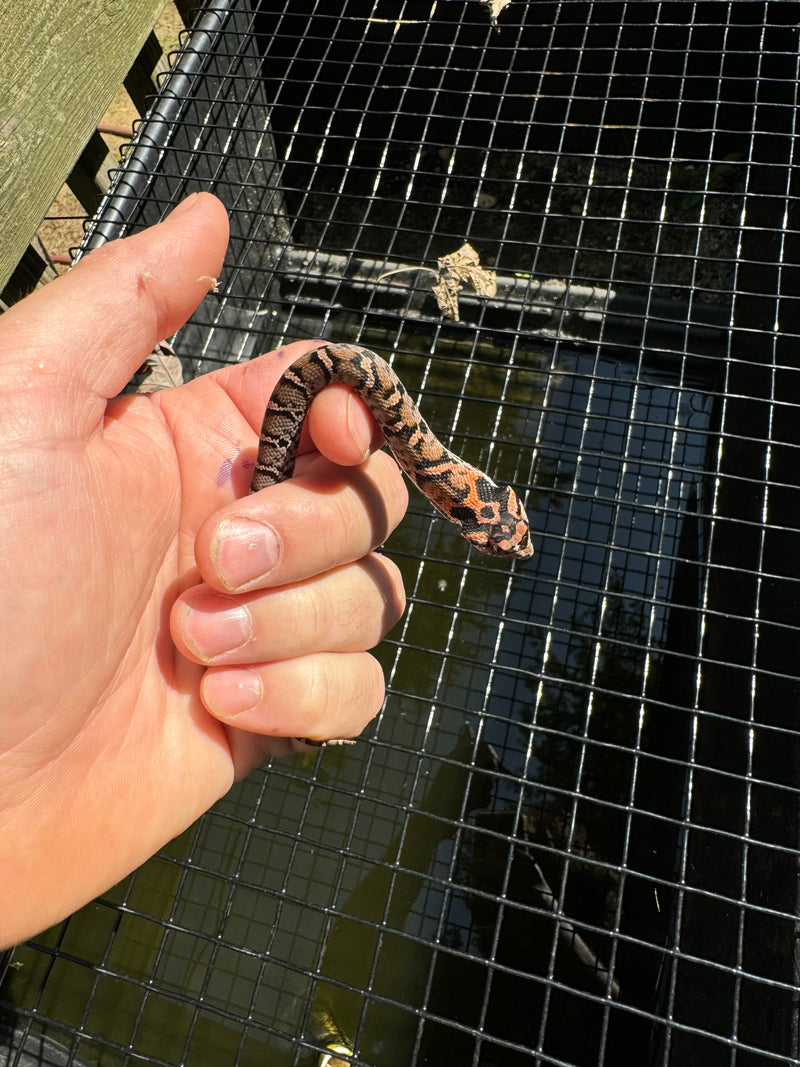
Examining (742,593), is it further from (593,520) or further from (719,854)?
(719,854)

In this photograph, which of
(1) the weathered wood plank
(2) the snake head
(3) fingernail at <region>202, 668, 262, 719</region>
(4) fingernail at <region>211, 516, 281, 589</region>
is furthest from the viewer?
(2) the snake head

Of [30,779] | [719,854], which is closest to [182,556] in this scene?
[30,779]

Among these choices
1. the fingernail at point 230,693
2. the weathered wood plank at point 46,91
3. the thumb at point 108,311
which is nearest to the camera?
the thumb at point 108,311

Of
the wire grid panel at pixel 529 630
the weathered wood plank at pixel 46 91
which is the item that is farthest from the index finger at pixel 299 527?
the weathered wood plank at pixel 46 91

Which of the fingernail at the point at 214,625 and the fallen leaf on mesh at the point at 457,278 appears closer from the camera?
the fingernail at the point at 214,625

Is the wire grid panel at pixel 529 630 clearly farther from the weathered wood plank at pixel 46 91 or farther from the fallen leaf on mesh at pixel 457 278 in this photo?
the weathered wood plank at pixel 46 91

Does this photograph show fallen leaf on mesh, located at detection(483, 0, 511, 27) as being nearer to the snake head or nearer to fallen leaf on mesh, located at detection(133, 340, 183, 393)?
fallen leaf on mesh, located at detection(133, 340, 183, 393)

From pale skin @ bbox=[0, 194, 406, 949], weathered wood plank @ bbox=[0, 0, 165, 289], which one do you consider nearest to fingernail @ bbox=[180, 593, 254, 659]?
pale skin @ bbox=[0, 194, 406, 949]

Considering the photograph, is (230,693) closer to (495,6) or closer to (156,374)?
(156,374)
